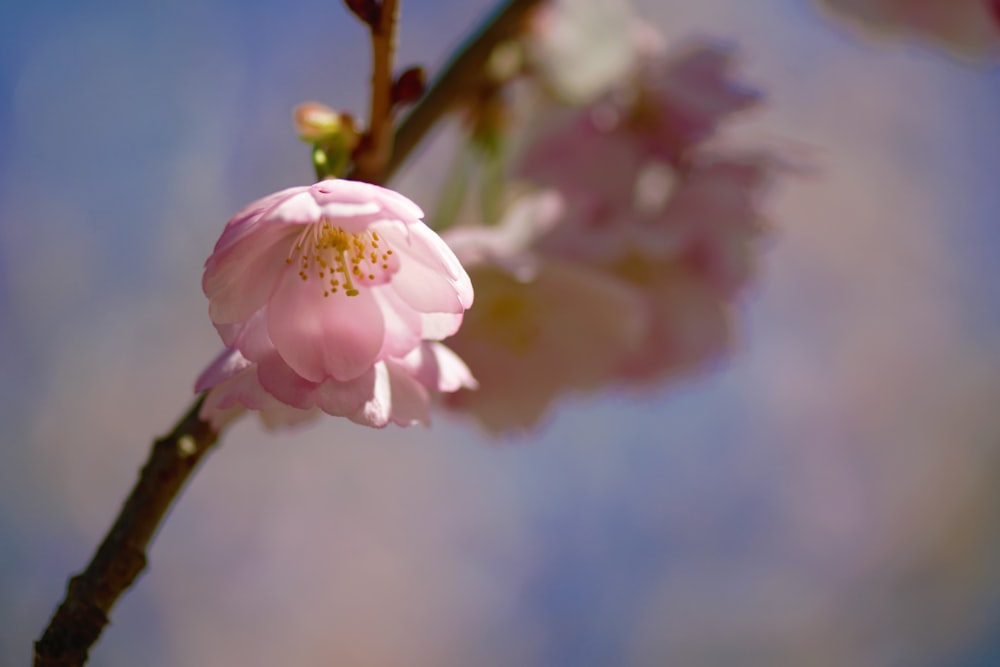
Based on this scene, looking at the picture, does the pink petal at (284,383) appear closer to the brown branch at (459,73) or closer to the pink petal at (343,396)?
the pink petal at (343,396)

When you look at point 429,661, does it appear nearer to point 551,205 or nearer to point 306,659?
point 306,659

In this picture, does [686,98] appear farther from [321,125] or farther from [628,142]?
[321,125]

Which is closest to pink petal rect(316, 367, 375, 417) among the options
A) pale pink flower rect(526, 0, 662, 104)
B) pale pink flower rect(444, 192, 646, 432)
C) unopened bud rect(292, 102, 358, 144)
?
unopened bud rect(292, 102, 358, 144)

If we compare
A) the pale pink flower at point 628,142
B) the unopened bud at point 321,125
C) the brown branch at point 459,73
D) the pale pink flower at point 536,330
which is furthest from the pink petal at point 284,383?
the pale pink flower at point 628,142

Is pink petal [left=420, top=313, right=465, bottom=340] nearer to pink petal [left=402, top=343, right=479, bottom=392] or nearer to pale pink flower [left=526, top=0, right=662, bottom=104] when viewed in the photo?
pink petal [left=402, top=343, right=479, bottom=392]

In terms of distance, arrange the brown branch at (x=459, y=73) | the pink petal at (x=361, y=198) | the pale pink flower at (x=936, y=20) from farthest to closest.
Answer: the pale pink flower at (x=936, y=20), the brown branch at (x=459, y=73), the pink petal at (x=361, y=198)

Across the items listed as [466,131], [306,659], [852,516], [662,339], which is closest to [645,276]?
[662,339]

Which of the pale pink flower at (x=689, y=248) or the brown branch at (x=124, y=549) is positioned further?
the pale pink flower at (x=689, y=248)
